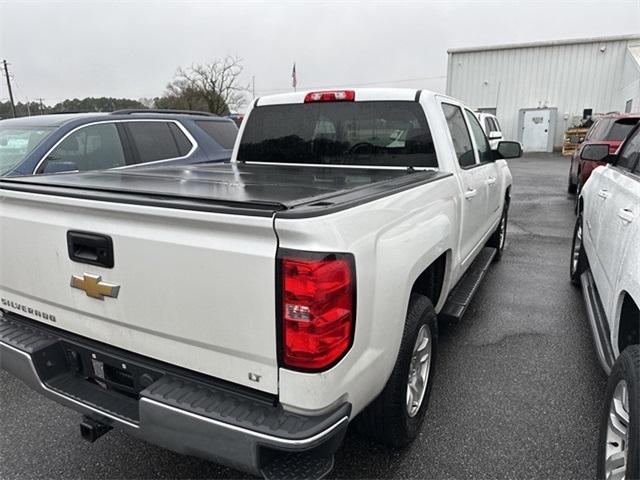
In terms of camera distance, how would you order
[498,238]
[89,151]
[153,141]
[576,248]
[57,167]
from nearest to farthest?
[57,167]
[576,248]
[89,151]
[153,141]
[498,238]

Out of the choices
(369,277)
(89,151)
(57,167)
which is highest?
(89,151)

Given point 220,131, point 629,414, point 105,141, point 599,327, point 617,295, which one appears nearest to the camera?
point 629,414

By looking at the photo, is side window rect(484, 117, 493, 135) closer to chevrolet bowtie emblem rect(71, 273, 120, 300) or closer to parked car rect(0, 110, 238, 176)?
parked car rect(0, 110, 238, 176)

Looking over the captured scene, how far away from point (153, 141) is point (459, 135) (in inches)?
151

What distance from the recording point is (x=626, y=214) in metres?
2.60

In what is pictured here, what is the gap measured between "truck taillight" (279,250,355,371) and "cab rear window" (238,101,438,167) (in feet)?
6.58

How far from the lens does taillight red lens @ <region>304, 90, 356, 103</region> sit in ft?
12.1

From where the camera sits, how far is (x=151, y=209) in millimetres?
1885

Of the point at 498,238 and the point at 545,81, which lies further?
the point at 545,81

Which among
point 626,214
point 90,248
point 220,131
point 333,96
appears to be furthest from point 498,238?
point 90,248

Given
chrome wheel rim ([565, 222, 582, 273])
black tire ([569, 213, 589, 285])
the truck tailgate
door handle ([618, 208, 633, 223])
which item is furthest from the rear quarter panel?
chrome wheel rim ([565, 222, 582, 273])

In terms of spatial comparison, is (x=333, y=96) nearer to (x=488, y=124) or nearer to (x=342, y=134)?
(x=342, y=134)

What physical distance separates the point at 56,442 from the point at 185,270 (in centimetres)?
167

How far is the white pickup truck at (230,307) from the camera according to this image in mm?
1697
